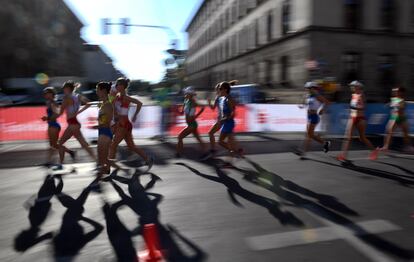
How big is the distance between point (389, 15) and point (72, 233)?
105ft

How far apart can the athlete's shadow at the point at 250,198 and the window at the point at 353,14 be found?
83.8 feet

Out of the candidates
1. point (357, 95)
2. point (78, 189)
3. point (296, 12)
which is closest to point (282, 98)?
point (296, 12)

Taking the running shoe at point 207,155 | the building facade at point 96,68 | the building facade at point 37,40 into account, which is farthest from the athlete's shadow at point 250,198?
the building facade at point 37,40

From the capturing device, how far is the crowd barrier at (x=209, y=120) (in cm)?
1115

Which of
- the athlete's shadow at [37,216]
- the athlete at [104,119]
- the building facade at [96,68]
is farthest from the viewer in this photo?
the building facade at [96,68]

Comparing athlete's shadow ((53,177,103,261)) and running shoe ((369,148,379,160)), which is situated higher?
running shoe ((369,148,379,160))

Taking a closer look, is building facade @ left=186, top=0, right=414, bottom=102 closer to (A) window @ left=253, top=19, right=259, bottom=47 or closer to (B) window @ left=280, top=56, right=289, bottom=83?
(B) window @ left=280, top=56, right=289, bottom=83

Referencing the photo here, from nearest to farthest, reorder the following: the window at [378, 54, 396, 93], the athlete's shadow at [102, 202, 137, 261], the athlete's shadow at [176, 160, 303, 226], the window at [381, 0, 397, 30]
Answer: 1. the athlete's shadow at [102, 202, 137, 261]
2. the athlete's shadow at [176, 160, 303, 226]
3. the window at [378, 54, 396, 93]
4. the window at [381, 0, 397, 30]

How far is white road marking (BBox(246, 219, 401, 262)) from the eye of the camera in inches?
159

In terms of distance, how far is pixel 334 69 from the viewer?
2870 cm

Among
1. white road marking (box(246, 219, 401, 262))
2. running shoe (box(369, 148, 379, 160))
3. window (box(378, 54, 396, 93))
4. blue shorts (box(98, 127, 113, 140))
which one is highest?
window (box(378, 54, 396, 93))

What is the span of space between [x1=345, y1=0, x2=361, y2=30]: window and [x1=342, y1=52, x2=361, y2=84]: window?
211cm

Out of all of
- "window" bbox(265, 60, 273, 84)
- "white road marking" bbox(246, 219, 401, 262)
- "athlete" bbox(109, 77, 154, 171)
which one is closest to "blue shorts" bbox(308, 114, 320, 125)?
"athlete" bbox(109, 77, 154, 171)

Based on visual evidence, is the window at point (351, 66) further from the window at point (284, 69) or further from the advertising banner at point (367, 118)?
the advertising banner at point (367, 118)
